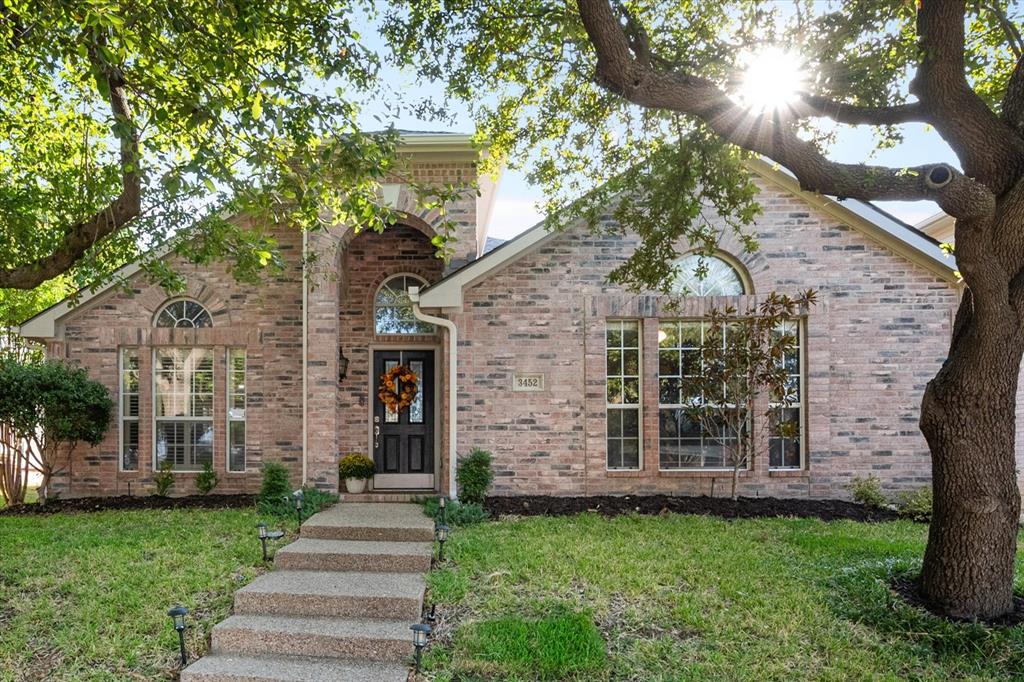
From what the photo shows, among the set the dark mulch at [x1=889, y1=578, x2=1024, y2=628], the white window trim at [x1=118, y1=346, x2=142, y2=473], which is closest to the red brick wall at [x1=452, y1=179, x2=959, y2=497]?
the dark mulch at [x1=889, y1=578, x2=1024, y2=628]

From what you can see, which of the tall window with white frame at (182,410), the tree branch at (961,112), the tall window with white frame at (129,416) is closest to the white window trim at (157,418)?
the tall window with white frame at (182,410)

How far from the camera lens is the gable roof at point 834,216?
8930mm

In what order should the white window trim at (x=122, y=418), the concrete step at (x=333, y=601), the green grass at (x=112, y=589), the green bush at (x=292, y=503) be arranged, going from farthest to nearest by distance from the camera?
the white window trim at (x=122, y=418), the green bush at (x=292, y=503), the concrete step at (x=333, y=601), the green grass at (x=112, y=589)

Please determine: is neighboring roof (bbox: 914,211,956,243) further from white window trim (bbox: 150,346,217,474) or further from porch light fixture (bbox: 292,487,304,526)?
white window trim (bbox: 150,346,217,474)

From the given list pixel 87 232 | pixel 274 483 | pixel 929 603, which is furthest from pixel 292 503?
pixel 929 603

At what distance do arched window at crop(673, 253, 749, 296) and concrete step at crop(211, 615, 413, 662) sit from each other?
253 inches

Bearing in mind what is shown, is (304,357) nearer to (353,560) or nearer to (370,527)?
(370,527)

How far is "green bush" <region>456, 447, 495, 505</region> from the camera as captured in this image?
881 centimetres

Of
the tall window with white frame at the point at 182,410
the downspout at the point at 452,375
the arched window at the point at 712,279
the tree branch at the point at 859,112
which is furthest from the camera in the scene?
the tall window with white frame at the point at 182,410

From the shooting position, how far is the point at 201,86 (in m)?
5.06

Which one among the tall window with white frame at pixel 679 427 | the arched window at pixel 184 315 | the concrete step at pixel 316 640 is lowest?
the concrete step at pixel 316 640

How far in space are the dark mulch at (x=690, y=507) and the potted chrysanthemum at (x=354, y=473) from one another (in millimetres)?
2271

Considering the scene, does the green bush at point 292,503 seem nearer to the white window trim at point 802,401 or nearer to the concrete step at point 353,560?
the concrete step at point 353,560

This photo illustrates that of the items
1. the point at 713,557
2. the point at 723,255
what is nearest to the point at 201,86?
the point at 713,557
